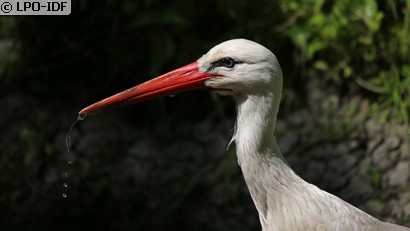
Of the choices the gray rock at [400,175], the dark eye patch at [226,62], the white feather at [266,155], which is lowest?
the gray rock at [400,175]

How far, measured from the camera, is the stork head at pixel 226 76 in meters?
2.74

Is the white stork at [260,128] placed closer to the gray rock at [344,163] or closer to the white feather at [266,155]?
the white feather at [266,155]

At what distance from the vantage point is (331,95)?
5.05 m

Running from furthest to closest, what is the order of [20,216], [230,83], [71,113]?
[71,113] < [20,216] < [230,83]

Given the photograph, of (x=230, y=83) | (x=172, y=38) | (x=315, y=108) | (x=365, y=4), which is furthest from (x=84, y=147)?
(x=230, y=83)

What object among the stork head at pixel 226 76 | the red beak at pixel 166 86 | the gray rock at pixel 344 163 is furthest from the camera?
the gray rock at pixel 344 163

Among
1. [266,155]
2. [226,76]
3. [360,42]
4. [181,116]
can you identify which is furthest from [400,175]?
[226,76]

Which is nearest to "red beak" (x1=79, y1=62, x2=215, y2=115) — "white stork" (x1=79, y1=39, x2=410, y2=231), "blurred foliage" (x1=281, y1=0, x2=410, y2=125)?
"white stork" (x1=79, y1=39, x2=410, y2=231)

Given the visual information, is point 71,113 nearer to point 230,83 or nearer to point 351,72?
point 351,72

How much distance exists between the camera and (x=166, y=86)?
2.92 meters

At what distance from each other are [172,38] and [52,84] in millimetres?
972

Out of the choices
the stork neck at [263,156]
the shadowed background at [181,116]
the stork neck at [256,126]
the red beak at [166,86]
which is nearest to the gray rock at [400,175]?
the shadowed background at [181,116]

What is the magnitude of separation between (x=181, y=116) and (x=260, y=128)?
251 centimetres

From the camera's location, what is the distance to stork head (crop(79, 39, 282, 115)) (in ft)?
8.98
